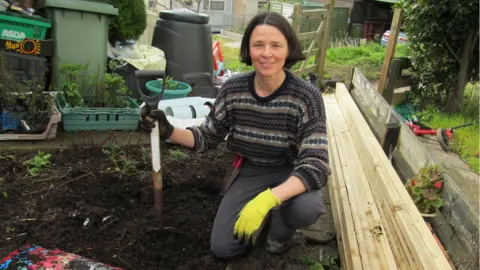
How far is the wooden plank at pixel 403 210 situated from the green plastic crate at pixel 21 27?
10.2 feet

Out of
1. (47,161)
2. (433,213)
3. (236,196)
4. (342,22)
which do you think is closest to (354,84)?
(433,213)

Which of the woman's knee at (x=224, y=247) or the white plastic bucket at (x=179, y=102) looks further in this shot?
the white plastic bucket at (x=179, y=102)

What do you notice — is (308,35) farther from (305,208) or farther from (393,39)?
(305,208)

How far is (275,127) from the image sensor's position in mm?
2377

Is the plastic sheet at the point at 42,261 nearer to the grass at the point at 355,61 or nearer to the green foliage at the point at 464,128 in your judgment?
the green foliage at the point at 464,128

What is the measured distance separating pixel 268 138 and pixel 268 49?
50 cm

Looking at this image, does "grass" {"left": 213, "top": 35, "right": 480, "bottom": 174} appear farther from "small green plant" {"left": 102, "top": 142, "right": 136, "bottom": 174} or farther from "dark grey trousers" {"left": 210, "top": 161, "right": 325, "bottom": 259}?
"small green plant" {"left": 102, "top": 142, "right": 136, "bottom": 174}

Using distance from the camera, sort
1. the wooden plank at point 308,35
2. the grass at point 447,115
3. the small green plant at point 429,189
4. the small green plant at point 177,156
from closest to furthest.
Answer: the small green plant at point 429,189 < the small green plant at point 177,156 < the grass at point 447,115 < the wooden plank at point 308,35

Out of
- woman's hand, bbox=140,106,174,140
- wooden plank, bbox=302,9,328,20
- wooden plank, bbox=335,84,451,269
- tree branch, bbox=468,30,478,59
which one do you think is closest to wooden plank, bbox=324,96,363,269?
wooden plank, bbox=335,84,451,269

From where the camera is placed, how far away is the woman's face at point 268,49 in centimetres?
220

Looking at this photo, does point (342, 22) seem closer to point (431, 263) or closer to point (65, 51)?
point (65, 51)

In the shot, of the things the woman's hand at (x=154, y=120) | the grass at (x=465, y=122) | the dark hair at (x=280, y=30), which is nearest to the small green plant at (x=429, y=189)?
the dark hair at (x=280, y=30)

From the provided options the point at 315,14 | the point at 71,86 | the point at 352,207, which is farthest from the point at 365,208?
the point at 315,14

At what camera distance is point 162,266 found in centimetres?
225
